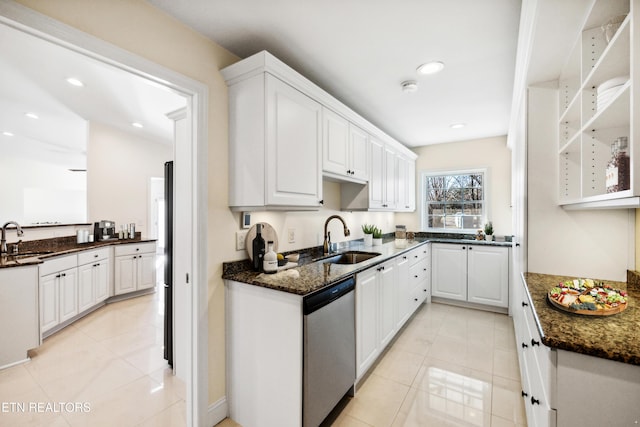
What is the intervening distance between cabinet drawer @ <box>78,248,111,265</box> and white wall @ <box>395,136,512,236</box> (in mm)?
5131

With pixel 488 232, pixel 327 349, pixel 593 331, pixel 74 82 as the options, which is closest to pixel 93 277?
pixel 74 82

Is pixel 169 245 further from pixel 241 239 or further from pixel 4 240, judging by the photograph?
pixel 4 240

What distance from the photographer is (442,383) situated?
215 centimetres

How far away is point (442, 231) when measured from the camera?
453cm

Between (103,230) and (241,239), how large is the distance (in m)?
3.50

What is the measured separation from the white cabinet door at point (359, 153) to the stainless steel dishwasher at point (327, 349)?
1263 mm

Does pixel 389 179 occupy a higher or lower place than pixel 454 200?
higher

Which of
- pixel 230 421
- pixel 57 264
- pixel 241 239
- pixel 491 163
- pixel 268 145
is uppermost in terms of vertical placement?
pixel 491 163

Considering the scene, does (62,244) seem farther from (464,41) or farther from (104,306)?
(464,41)

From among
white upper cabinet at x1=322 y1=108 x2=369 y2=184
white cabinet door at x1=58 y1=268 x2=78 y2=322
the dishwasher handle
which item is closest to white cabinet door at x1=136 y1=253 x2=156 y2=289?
white cabinet door at x1=58 y1=268 x2=78 y2=322

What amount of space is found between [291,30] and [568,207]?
2.11m

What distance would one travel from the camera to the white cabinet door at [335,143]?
2.28 meters

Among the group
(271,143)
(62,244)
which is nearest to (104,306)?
(62,244)

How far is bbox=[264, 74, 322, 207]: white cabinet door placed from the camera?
5.80 ft
